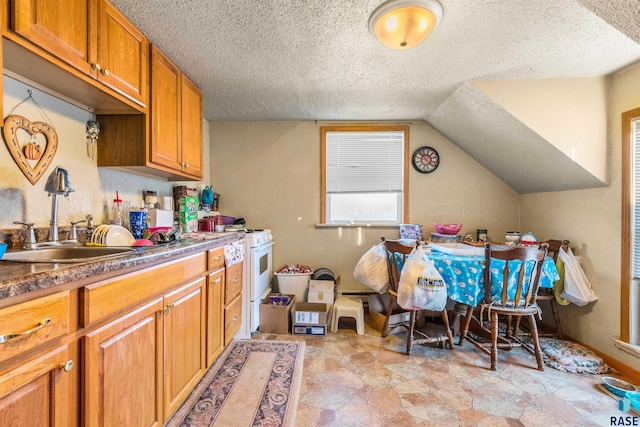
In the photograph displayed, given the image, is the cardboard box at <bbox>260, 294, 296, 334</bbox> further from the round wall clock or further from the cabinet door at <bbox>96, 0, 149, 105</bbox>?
the round wall clock

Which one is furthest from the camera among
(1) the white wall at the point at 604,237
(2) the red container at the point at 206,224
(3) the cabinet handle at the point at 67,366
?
(2) the red container at the point at 206,224

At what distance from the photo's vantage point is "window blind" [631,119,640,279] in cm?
199

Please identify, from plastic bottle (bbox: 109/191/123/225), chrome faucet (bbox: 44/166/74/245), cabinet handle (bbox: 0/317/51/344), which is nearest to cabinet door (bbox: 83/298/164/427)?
cabinet handle (bbox: 0/317/51/344)

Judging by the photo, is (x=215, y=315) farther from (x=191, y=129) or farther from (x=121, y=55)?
(x=121, y=55)

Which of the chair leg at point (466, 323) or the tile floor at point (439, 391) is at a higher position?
the chair leg at point (466, 323)

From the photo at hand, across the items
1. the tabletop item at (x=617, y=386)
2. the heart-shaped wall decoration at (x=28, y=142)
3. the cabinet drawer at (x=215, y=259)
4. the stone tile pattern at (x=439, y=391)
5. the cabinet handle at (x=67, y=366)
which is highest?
the heart-shaped wall decoration at (x=28, y=142)

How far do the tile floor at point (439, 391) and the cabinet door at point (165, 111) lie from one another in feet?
6.16

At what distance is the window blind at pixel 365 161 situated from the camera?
3373mm

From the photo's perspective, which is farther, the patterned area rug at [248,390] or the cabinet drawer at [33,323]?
the patterned area rug at [248,390]

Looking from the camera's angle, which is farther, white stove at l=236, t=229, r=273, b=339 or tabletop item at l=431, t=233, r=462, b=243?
tabletop item at l=431, t=233, r=462, b=243

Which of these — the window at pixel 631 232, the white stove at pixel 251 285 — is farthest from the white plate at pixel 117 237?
the window at pixel 631 232

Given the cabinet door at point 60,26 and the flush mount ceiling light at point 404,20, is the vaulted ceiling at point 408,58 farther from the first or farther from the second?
the cabinet door at point 60,26

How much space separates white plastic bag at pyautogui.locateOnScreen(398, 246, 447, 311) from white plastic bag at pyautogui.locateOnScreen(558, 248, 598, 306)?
1132mm

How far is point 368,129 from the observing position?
3.34 m
